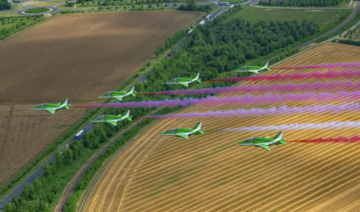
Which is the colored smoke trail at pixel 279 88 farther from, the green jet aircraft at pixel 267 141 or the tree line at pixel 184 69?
the green jet aircraft at pixel 267 141

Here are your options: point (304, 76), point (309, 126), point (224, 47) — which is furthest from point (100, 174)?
point (224, 47)

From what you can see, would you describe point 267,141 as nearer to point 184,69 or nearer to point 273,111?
point 273,111

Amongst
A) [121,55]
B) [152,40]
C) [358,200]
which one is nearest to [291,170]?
[358,200]

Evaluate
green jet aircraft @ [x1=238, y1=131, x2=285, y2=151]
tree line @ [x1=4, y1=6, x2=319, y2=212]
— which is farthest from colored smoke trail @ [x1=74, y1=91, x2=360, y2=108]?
green jet aircraft @ [x1=238, y1=131, x2=285, y2=151]

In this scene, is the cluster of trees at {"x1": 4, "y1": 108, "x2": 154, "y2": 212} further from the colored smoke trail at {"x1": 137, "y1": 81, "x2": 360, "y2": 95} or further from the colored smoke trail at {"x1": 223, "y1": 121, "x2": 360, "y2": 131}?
the colored smoke trail at {"x1": 223, "y1": 121, "x2": 360, "y2": 131}

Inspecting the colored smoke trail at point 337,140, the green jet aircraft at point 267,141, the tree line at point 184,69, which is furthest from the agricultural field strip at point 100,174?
the colored smoke trail at point 337,140
